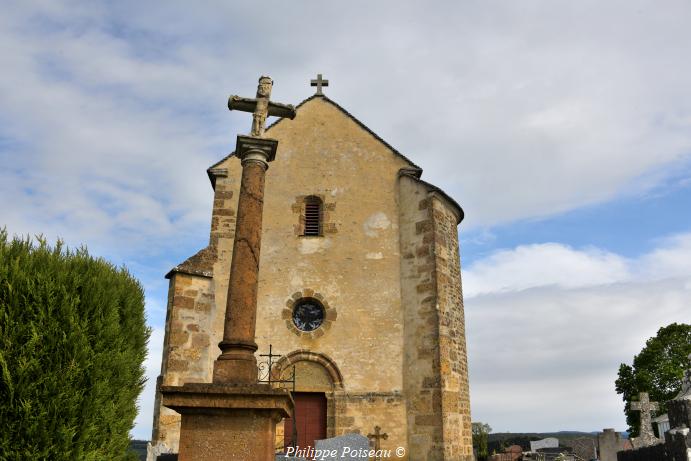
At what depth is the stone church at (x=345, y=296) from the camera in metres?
12.2

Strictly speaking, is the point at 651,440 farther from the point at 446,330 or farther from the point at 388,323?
the point at 388,323

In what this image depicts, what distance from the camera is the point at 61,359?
5672 mm

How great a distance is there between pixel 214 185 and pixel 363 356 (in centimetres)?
571

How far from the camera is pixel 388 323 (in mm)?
13117

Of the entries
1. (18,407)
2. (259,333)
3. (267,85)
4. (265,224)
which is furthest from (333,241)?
(18,407)

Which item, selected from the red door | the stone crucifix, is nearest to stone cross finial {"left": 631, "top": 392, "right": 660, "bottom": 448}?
the red door

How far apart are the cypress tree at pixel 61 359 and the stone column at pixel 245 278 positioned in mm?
1219

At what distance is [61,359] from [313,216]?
9.05 m

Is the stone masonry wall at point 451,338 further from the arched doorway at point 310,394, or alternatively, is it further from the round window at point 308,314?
the round window at point 308,314

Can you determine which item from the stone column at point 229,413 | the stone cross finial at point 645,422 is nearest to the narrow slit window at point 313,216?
the stone column at point 229,413

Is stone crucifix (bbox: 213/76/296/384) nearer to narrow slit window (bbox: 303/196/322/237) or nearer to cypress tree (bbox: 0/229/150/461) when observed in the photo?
cypress tree (bbox: 0/229/150/461)

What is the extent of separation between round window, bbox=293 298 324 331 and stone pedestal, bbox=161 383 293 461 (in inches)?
296

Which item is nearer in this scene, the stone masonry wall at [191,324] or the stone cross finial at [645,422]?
the stone masonry wall at [191,324]

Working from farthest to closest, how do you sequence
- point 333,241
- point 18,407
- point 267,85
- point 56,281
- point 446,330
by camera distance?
point 333,241 → point 446,330 → point 267,85 → point 56,281 → point 18,407
